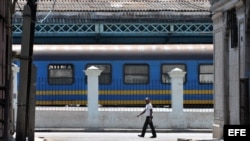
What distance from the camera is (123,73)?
32.8m

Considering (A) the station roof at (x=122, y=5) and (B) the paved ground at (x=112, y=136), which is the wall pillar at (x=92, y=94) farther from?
(A) the station roof at (x=122, y=5)

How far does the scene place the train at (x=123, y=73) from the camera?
3225 cm

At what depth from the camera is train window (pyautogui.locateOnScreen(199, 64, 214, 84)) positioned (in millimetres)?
32875

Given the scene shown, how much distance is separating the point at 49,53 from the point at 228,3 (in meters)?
15.0

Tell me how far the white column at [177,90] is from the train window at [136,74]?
169 inches

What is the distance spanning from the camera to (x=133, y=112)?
92.9 feet

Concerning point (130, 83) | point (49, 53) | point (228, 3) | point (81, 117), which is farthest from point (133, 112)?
point (228, 3)

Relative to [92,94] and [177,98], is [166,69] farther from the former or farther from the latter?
[92,94]

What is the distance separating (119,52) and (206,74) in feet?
14.2

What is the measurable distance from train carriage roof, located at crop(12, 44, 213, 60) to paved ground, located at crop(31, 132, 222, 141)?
6.61 m

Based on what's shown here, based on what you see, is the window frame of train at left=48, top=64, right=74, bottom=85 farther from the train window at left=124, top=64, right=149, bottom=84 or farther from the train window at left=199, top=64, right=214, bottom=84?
the train window at left=199, top=64, right=214, bottom=84

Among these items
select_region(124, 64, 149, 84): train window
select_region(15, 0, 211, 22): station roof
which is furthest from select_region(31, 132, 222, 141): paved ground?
select_region(15, 0, 211, 22): station roof

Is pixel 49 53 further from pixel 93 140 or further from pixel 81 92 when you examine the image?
pixel 93 140

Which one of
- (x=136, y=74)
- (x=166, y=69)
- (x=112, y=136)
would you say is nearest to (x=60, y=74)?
(x=136, y=74)
